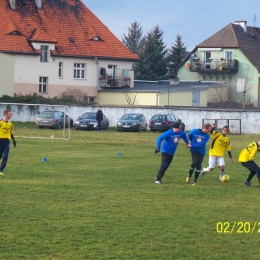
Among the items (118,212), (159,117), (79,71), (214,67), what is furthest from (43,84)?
(118,212)

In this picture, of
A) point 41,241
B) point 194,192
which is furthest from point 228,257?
point 194,192

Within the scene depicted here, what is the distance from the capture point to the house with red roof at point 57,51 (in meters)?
62.0

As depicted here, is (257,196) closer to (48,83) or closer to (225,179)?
(225,179)

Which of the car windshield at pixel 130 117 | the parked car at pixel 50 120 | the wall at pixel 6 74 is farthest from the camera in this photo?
the wall at pixel 6 74

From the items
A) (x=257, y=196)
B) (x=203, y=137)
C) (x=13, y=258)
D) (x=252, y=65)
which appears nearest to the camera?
(x=13, y=258)

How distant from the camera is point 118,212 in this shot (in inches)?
541

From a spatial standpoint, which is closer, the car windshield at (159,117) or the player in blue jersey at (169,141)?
the player in blue jersey at (169,141)

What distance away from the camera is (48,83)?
212ft

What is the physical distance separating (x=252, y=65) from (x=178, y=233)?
63.8m

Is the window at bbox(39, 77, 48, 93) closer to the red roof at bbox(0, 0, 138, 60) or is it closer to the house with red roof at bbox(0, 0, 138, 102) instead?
the house with red roof at bbox(0, 0, 138, 102)

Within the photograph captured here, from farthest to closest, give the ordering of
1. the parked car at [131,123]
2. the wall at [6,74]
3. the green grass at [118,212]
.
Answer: the wall at [6,74] → the parked car at [131,123] → the green grass at [118,212]

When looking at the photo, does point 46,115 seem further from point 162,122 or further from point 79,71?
point 79,71

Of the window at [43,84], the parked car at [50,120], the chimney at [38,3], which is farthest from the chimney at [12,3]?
the parked car at [50,120]

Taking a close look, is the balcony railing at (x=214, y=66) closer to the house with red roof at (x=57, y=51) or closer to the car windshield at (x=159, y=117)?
the house with red roof at (x=57, y=51)
